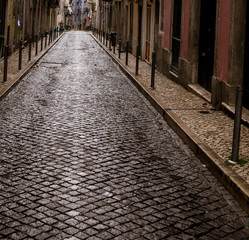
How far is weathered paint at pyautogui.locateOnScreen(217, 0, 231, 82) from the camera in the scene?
930cm

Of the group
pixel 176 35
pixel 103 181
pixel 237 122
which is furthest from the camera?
pixel 176 35

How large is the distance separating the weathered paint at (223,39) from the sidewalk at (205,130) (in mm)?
786

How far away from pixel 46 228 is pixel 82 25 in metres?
131

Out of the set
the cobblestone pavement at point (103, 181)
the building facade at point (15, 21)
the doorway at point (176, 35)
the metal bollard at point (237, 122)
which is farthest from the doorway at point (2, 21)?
the metal bollard at point (237, 122)

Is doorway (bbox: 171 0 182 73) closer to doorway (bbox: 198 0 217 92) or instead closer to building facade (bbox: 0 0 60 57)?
doorway (bbox: 198 0 217 92)

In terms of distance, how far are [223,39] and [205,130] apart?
2.84m

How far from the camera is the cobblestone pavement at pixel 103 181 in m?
4.04

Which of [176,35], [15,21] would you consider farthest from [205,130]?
[15,21]

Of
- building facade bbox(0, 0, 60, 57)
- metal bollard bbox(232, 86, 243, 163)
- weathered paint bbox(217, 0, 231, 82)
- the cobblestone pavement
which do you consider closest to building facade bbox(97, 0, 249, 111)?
weathered paint bbox(217, 0, 231, 82)

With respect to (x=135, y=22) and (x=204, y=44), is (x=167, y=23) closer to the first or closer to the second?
(x=204, y=44)

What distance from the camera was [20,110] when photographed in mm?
9367

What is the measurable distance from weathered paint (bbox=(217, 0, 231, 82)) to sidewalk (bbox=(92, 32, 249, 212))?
30.9 inches

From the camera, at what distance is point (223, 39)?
959 centimetres

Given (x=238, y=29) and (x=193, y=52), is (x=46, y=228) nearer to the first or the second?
(x=238, y=29)
